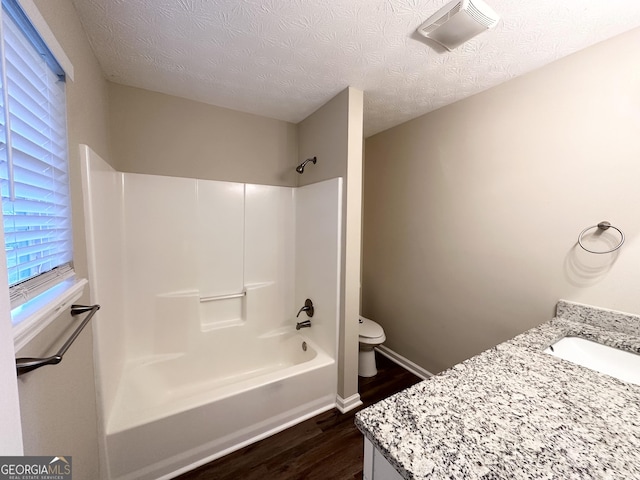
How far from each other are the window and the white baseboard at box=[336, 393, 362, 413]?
1821 mm

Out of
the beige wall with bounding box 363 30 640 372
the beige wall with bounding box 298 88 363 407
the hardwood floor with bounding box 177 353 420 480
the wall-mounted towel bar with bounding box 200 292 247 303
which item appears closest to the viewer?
the beige wall with bounding box 363 30 640 372

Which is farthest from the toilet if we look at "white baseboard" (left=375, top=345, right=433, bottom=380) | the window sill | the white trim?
the white trim

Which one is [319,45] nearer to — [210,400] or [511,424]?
[511,424]

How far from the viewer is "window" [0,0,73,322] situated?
629 millimetres

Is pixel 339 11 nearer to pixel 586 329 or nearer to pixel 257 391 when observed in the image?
pixel 586 329

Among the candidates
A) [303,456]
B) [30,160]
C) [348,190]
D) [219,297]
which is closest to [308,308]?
[219,297]

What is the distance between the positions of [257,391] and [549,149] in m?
2.30

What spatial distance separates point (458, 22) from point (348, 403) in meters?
2.40

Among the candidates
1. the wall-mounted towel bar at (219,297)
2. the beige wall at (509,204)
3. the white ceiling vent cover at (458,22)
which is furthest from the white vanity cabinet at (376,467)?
the wall-mounted towel bar at (219,297)

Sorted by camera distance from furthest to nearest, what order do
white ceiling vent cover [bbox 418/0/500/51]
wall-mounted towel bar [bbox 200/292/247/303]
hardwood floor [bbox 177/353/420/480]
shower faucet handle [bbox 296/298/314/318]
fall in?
shower faucet handle [bbox 296/298/314/318]
wall-mounted towel bar [bbox 200/292/247/303]
hardwood floor [bbox 177/353/420/480]
white ceiling vent cover [bbox 418/0/500/51]

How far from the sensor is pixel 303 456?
1.49 metres

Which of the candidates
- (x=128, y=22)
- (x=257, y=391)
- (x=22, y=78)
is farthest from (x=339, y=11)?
(x=257, y=391)

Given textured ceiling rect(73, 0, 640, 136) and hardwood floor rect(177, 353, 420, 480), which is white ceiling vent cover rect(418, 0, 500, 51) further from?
hardwood floor rect(177, 353, 420, 480)

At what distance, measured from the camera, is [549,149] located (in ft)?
4.75
